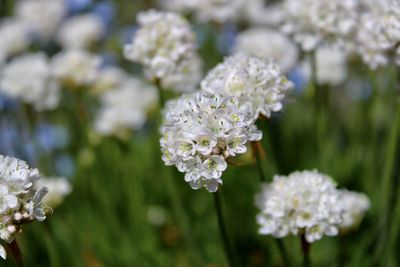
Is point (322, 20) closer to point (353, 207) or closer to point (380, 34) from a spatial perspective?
point (380, 34)

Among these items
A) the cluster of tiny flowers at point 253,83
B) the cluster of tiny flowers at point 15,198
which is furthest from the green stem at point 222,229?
the cluster of tiny flowers at point 15,198

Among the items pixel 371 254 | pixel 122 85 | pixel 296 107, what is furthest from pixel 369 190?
pixel 122 85

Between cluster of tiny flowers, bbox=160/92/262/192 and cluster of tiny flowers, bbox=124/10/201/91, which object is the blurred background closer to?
cluster of tiny flowers, bbox=124/10/201/91

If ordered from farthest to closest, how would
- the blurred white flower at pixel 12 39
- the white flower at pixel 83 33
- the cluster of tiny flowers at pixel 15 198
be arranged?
the white flower at pixel 83 33 → the blurred white flower at pixel 12 39 → the cluster of tiny flowers at pixel 15 198

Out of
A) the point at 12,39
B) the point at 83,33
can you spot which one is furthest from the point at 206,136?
the point at 83,33

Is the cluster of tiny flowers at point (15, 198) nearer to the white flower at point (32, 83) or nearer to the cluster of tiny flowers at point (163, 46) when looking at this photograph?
the cluster of tiny flowers at point (163, 46)

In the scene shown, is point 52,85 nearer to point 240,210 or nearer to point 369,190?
point 240,210
